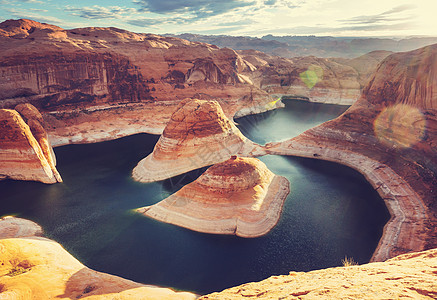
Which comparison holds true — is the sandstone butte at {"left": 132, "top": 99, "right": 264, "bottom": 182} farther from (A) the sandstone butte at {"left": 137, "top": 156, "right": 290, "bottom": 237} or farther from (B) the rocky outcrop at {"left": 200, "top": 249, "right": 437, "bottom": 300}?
(B) the rocky outcrop at {"left": 200, "top": 249, "right": 437, "bottom": 300}

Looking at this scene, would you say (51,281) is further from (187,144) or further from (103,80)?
(103,80)

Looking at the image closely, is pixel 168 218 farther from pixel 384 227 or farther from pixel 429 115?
pixel 429 115

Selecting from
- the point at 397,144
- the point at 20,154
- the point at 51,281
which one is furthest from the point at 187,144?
the point at 397,144

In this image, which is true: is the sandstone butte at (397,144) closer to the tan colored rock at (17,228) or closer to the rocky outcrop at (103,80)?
the rocky outcrop at (103,80)

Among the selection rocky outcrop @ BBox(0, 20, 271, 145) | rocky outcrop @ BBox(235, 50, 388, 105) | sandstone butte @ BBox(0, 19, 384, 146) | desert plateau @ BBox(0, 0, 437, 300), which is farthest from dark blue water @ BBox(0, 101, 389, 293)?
rocky outcrop @ BBox(235, 50, 388, 105)

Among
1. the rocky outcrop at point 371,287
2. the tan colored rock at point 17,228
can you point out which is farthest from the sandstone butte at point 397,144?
the tan colored rock at point 17,228

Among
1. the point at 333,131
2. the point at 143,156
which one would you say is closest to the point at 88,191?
the point at 143,156

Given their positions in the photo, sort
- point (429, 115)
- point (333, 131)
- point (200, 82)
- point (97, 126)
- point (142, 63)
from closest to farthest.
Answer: point (429, 115)
point (333, 131)
point (97, 126)
point (142, 63)
point (200, 82)
